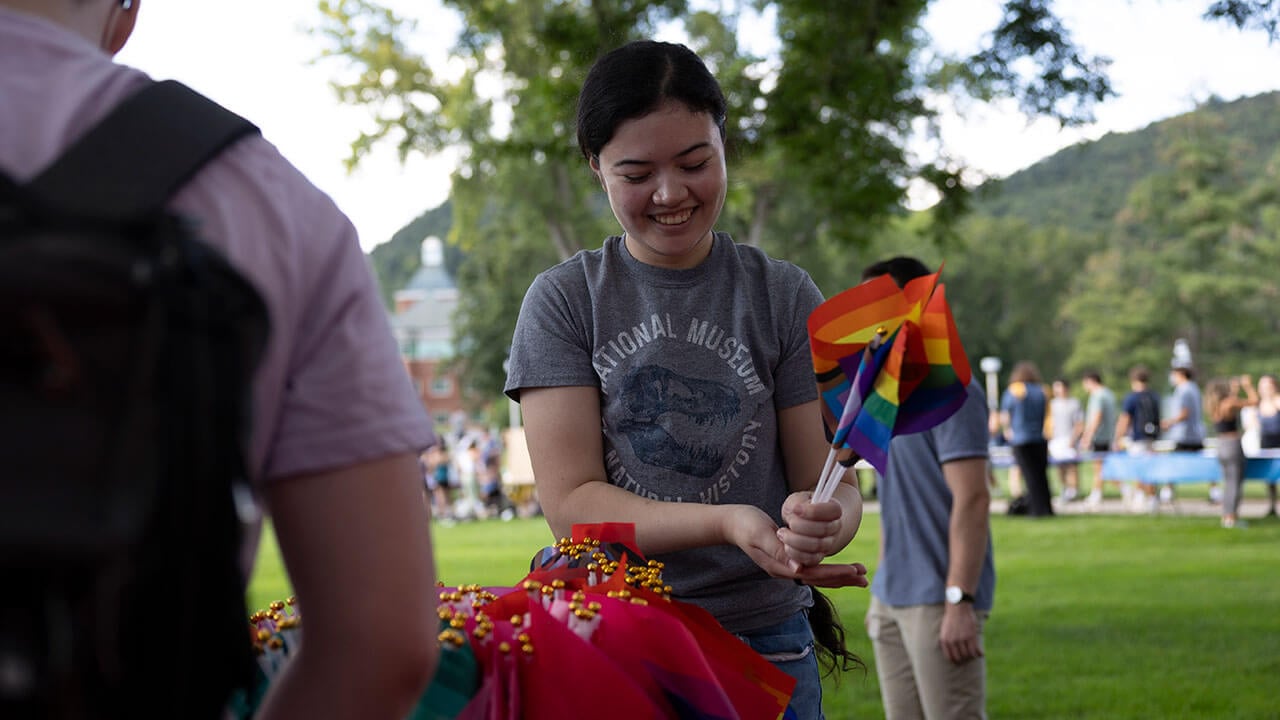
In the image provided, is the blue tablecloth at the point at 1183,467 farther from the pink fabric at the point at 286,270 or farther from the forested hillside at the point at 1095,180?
the forested hillside at the point at 1095,180

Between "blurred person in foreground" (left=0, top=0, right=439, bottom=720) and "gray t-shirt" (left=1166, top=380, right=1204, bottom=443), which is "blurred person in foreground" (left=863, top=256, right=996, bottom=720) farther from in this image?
"gray t-shirt" (left=1166, top=380, right=1204, bottom=443)

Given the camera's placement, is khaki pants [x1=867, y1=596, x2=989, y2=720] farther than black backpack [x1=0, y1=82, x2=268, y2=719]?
Yes

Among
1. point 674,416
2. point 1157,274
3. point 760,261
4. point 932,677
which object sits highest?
point 1157,274

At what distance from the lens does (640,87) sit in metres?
2.28

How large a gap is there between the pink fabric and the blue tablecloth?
16479mm

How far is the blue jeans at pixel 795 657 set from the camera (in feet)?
7.58

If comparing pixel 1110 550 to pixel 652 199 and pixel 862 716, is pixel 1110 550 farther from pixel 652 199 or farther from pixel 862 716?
pixel 652 199

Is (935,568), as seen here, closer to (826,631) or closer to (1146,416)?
(826,631)

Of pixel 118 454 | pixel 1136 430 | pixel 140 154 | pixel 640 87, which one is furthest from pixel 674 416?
pixel 1136 430

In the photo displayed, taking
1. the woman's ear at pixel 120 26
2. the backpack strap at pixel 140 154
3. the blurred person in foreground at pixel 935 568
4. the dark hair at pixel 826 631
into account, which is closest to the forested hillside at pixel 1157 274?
the blurred person in foreground at pixel 935 568

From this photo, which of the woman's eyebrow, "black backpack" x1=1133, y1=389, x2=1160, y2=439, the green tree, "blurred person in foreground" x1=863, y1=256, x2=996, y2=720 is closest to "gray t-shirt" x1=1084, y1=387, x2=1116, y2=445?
"black backpack" x1=1133, y1=389, x2=1160, y2=439

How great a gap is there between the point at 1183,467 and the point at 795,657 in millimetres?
15766

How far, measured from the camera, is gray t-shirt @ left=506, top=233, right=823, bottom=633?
7.48 feet

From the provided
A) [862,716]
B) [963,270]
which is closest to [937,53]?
[862,716]
